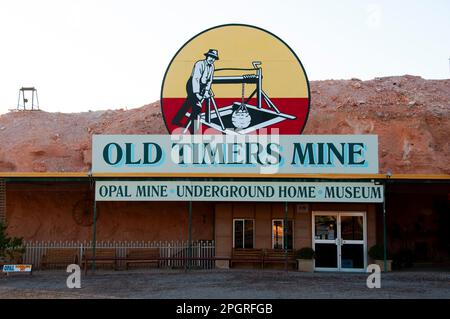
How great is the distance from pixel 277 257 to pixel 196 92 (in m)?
6.42

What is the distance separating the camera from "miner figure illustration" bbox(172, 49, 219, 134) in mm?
21344

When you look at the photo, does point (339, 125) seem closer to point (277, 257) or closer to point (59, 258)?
point (277, 257)

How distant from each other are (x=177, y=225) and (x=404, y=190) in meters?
8.37

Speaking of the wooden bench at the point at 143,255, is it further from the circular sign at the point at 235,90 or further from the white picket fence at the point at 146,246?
the circular sign at the point at 235,90

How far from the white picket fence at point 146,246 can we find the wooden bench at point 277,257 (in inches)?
69.5

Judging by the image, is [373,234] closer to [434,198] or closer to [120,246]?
[434,198]

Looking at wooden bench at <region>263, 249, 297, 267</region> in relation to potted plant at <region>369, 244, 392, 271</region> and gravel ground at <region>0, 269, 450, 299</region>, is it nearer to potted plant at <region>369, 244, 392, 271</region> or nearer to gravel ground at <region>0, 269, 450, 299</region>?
gravel ground at <region>0, 269, 450, 299</region>

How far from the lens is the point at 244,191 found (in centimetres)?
1808

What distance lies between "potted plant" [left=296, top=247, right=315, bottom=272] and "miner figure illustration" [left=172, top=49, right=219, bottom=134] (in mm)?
5822

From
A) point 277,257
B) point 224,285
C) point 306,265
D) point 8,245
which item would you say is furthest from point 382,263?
point 8,245

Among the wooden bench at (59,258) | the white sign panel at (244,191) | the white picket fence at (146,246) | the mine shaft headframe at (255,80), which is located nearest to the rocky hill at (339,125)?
the white picket fence at (146,246)

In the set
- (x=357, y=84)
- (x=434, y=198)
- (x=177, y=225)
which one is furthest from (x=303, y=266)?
(x=357, y=84)

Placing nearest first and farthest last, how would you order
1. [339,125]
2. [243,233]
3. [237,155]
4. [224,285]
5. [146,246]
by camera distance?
[224,285] → [237,155] → [243,233] → [146,246] → [339,125]

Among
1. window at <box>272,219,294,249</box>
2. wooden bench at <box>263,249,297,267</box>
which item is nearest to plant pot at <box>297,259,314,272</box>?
wooden bench at <box>263,249,297,267</box>
